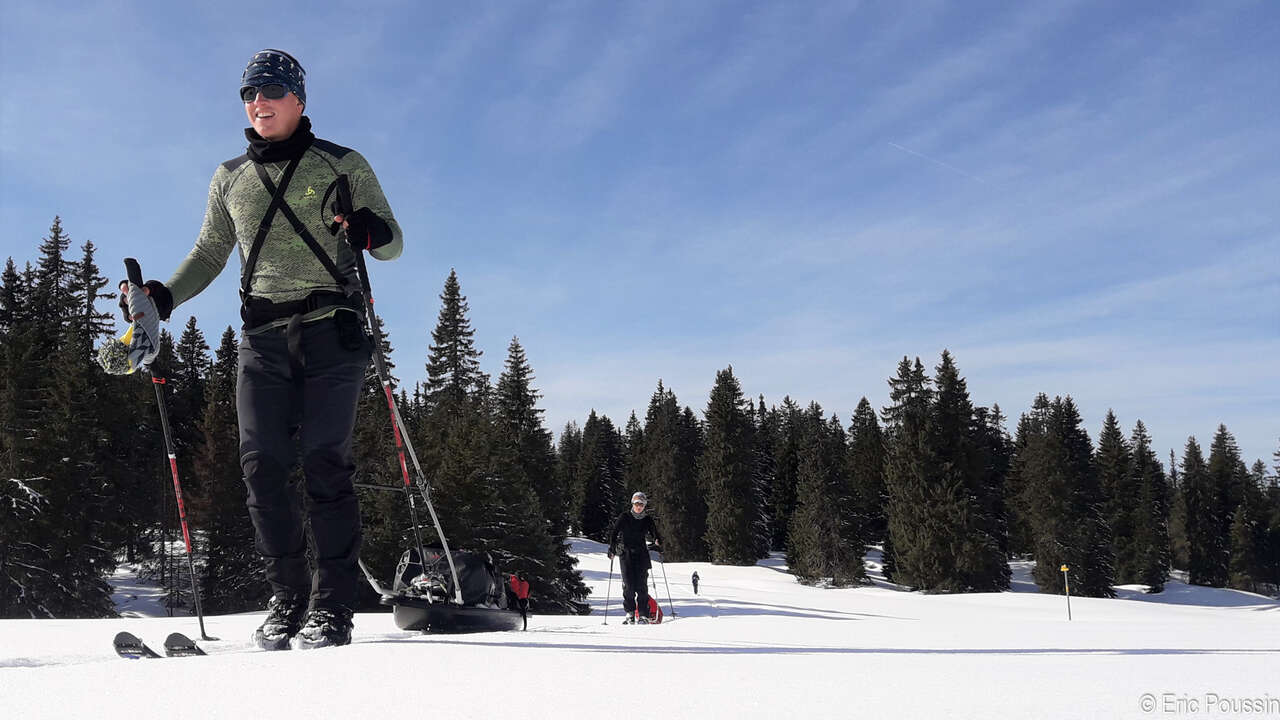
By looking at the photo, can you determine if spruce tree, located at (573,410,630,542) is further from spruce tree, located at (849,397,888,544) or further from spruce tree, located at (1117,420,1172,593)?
spruce tree, located at (1117,420,1172,593)

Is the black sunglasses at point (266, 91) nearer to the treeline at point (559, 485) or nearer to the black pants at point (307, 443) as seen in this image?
the black pants at point (307, 443)

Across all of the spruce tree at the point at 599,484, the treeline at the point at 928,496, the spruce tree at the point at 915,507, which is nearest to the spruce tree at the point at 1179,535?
the treeline at the point at 928,496

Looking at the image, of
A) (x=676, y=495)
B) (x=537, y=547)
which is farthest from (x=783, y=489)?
(x=537, y=547)

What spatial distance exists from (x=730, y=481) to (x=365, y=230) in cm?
5885

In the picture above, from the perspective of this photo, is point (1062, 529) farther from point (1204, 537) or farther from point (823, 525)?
point (1204, 537)

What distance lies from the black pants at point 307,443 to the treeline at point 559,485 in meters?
13.0

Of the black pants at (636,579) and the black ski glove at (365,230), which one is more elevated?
the black ski glove at (365,230)

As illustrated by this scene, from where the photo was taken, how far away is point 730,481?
61094 mm

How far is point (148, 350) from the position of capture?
388cm

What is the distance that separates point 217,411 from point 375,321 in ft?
138

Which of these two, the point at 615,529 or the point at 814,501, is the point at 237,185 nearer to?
the point at 615,529

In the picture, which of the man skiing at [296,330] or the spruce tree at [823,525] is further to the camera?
the spruce tree at [823,525]

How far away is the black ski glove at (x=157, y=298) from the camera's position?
3758 millimetres

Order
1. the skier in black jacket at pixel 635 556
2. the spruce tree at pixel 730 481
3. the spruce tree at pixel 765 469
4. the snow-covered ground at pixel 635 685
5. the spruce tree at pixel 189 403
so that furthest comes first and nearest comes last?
the spruce tree at pixel 765 469 < the spruce tree at pixel 730 481 < the spruce tree at pixel 189 403 < the skier in black jacket at pixel 635 556 < the snow-covered ground at pixel 635 685
